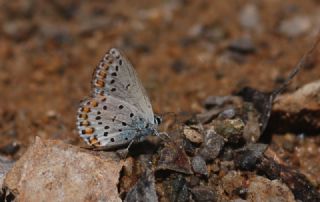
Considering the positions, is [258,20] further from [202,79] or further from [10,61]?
[10,61]

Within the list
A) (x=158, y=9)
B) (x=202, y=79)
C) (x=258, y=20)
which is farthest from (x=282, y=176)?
(x=158, y=9)

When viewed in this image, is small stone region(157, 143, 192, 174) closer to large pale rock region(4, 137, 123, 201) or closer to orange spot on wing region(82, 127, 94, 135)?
large pale rock region(4, 137, 123, 201)

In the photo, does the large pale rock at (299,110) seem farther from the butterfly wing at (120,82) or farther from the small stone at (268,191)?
the butterfly wing at (120,82)

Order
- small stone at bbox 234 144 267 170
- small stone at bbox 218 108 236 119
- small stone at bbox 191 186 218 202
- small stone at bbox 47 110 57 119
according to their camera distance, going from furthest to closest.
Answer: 1. small stone at bbox 47 110 57 119
2. small stone at bbox 218 108 236 119
3. small stone at bbox 234 144 267 170
4. small stone at bbox 191 186 218 202

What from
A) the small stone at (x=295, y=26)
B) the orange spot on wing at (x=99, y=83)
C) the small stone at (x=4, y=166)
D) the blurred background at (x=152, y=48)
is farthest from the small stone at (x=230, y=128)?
the small stone at (x=295, y=26)

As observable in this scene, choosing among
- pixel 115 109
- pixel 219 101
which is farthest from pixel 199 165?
pixel 219 101

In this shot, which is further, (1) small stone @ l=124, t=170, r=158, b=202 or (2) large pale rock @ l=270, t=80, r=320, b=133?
(2) large pale rock @ l=270, t=80, r=320, b=133

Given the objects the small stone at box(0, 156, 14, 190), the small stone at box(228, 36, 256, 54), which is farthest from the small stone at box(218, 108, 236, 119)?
the small stone at box(228, 36, 256, 54)

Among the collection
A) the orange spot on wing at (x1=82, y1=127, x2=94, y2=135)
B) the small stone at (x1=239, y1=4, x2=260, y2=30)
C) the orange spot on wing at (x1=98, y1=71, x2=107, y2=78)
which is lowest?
the orange spot on wing at (x1=82, y1=127, x2=94, y2=135)
